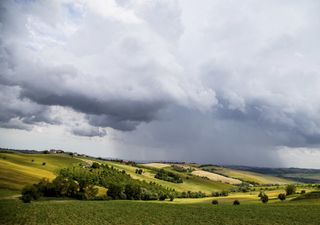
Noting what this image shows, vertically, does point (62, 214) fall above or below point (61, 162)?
below

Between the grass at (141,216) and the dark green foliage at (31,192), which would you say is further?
the dark green foliage at (31,192)

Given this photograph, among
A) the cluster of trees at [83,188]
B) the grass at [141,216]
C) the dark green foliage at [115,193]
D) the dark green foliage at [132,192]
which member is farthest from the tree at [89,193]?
the grass at [141,216]

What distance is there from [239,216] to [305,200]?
1698 inches

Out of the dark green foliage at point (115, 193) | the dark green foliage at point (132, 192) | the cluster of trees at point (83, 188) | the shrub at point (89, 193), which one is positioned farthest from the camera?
the dark green foliage at point (132, 192)

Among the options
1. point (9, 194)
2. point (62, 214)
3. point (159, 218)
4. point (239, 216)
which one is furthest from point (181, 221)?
point (9, 194)

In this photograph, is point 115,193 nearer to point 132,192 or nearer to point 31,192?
point 132,192

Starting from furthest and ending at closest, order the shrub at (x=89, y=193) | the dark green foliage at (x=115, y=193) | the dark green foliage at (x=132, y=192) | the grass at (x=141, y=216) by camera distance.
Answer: the dark green foliage at (x=132, y=192)
the dark green foliage at (x=115, y=193)
the shrub at (x=89, y=193)
the grass at (x=141, y=216)

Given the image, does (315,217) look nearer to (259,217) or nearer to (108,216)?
(259,217)

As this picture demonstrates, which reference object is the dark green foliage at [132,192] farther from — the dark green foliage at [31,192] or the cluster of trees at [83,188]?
the dark green foliage at [31,192]

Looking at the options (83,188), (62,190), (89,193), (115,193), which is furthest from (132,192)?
(62,190)

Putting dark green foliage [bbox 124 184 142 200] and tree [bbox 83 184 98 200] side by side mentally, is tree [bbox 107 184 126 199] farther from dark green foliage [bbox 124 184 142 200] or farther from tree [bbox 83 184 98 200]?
tree [bbox 83 184 98 200]

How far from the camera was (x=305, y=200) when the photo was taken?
113 metres

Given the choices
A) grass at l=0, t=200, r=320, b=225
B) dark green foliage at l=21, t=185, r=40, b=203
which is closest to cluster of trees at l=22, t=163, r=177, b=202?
dark green foliage at l=21, t=185, r=40, b=203

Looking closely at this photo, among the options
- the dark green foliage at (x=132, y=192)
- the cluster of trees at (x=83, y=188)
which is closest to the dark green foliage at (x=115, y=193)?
the cluster of trees at (x=83, y=188)
